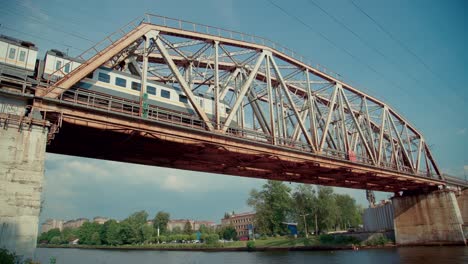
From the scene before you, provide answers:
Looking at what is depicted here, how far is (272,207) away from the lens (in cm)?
8406

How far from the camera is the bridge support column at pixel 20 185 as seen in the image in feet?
48.1

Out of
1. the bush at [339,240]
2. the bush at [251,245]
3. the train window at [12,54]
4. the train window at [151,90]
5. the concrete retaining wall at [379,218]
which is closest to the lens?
the train window at [12,54]

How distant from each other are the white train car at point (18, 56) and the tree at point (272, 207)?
7089 cm

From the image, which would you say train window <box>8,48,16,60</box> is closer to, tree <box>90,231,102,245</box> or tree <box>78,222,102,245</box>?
tree <box>90,231,102,245</box>

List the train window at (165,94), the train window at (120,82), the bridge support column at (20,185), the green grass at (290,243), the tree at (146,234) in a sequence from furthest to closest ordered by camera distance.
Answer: the tree at (146,234) < the green grass at (290,243) < the train window at (165,94) < the train window at (120,82) < the bridge support column at (20,185)

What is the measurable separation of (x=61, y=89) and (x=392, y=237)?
6090 cm

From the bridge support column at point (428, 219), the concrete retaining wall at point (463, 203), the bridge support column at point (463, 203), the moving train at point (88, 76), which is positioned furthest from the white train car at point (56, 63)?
the concrete retaining wall at point (463, 203)

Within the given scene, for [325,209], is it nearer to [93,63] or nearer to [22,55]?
[93,63]

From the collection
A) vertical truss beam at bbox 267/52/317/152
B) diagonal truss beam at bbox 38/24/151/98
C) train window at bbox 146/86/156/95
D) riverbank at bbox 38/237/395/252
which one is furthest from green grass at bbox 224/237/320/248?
diagonal truss beam at bbox 38/24/151/98

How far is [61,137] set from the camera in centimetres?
2222

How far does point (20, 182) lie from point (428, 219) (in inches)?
2275

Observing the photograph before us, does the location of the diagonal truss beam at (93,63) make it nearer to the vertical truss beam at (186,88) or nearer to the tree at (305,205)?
the vertical truss beam at (186,88)

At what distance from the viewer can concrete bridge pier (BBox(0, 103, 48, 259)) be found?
1467 cm

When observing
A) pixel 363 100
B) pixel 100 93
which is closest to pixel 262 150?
pixel 100 93
